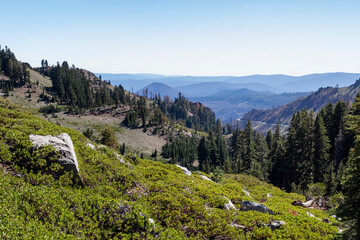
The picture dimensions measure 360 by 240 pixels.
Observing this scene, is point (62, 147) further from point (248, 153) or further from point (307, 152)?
point (248, 153)

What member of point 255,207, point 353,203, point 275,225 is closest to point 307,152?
point 255,207

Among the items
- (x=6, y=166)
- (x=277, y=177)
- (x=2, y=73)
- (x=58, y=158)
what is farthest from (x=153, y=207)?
(x=2, y=73)

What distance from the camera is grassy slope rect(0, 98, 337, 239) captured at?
8.67 m

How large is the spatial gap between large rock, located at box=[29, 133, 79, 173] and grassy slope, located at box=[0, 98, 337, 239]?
0.44m

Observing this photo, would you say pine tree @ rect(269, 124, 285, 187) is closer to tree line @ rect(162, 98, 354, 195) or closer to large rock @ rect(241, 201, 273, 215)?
tree line @ rect(162, 98, 354, 195)

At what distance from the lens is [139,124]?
138 m

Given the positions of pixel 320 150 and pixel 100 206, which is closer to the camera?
pixel 100 206

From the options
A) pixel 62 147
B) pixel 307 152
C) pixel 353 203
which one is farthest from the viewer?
pixel 307 152

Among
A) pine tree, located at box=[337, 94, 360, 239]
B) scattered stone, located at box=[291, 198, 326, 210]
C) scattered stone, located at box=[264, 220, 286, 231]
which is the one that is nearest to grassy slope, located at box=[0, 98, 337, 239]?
scattered stone, located at box=[264, 220, 286, 231]

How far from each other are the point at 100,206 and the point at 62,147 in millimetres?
4839

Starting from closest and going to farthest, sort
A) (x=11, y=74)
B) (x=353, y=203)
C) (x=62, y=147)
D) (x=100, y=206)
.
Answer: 1. (x=100, y=206)
2. (x=353, y=203)
3. (x=62, y=147)
4. (x=11, y=74)

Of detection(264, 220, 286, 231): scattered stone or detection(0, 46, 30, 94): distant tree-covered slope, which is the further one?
detection(0, 46, 30, 94): distant tree-covered slope

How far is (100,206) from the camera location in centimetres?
1043

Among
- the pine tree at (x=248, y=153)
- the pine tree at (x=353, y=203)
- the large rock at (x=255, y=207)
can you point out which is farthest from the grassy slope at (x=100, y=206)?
the pine tree at (x=248, y=153)
